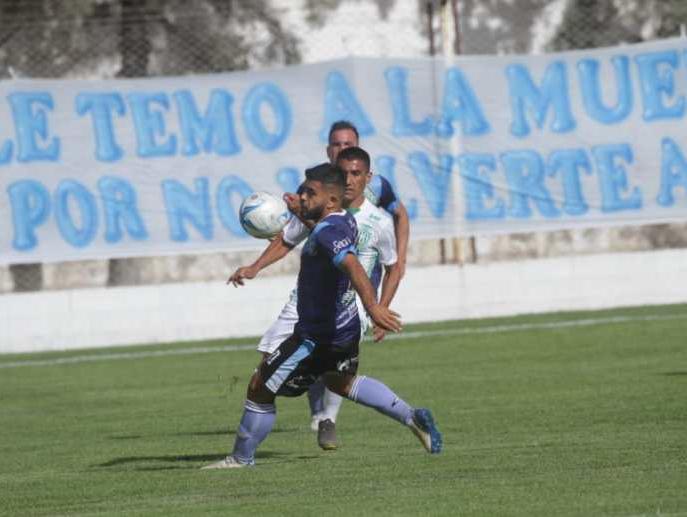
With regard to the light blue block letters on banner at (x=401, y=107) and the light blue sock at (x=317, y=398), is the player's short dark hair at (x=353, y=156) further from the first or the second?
the light blue block letters on banner at (x=401, y=107)

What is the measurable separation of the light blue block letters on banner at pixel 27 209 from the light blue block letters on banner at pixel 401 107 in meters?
4.04

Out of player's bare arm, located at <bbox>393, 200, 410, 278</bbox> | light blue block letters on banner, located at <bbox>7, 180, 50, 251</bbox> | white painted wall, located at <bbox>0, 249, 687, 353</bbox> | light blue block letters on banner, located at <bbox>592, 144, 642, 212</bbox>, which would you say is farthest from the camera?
light blue block letters on banner, located at <bbox>592, 144, 642, 212</bbox>

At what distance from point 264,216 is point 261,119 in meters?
10.3

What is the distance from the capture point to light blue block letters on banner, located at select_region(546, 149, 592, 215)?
2219 cm

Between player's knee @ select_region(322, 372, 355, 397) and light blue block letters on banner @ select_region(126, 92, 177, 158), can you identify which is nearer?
player's knee @ select_region(322, 372, 355, 397)

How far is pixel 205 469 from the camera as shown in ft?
34.1

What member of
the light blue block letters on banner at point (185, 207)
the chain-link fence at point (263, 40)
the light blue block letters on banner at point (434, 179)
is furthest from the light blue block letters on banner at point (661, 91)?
the light blue block letters on banner at point (185, 207)

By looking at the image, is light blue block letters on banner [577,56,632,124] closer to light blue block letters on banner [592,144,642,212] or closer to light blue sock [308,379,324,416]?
light blue block letters on banner [592,144,642,212]

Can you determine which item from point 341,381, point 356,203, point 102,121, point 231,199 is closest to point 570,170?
point 231,199

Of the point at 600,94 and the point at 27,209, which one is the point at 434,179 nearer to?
the point at 600,94

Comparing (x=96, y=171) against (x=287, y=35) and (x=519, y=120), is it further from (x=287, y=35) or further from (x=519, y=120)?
(x=287, y=35)

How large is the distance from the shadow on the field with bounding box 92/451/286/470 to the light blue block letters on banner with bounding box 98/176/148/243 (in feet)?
33.4

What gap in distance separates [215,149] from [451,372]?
6.14m

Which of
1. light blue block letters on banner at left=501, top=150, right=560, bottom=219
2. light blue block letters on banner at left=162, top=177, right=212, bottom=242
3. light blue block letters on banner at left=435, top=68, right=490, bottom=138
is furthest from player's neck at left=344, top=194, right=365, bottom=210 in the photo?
Answer: light blue block letters on banner at left=501, top=150, right=560, bottom=219
